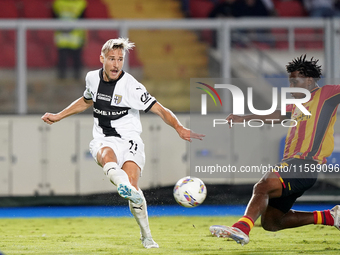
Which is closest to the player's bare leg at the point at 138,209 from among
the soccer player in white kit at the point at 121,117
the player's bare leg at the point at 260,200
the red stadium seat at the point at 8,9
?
the soccer player in white kit at the point at 121,117

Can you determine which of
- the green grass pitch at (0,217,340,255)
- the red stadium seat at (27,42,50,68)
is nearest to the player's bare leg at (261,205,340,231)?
the green grass pitch at (0,217,340,255)

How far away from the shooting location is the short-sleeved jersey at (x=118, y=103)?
5.55 m

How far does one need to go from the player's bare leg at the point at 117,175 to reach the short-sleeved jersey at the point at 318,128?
1.52 m

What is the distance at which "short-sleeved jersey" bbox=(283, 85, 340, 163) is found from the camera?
17.2ft

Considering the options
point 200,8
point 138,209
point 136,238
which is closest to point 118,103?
point 138,209

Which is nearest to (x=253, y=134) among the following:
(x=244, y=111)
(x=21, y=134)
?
(x=244, y=111)

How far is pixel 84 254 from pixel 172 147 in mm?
5111

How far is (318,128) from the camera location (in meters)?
5.27

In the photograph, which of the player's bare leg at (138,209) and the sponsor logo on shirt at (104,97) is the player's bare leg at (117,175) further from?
the sponsor logo on shirt at (104,97)

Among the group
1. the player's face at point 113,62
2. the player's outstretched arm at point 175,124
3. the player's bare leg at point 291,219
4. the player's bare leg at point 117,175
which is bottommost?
the player's bare leg at point 291,219

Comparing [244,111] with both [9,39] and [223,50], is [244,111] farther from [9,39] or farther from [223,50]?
[9,39]

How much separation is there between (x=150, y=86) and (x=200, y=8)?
4.14 m

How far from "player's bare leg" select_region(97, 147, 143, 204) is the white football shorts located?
0.27 feet

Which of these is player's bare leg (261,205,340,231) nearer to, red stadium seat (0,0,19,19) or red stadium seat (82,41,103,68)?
red stadium seat (82,41,103,68)
